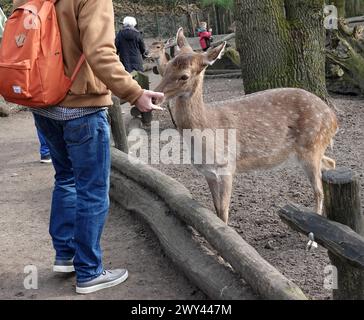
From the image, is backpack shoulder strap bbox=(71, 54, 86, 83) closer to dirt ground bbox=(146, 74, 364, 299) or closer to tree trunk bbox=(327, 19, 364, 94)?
dirt ground bbox=(146, 74, 364, 299)

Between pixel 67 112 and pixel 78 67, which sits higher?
pixel 78 67

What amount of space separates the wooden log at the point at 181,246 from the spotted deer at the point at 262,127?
41cm

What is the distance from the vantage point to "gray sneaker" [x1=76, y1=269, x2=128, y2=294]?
3629 mm

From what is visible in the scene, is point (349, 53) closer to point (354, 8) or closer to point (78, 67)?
point (78, 67)

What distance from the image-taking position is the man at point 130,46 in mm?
10336

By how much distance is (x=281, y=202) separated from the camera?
16.6 feet

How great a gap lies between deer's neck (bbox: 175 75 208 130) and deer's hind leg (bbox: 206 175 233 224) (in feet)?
1.26

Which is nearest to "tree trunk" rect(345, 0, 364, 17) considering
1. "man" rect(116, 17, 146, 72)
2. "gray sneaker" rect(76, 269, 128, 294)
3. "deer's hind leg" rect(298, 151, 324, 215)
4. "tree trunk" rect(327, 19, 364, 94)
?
"tree trunk" rect(327, 19, 364, 94)

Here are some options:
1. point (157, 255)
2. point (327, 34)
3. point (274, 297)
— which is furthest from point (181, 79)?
point (327, 34)

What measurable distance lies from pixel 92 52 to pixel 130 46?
7.42m

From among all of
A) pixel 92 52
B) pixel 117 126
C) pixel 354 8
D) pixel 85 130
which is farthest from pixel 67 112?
pixel 354 8

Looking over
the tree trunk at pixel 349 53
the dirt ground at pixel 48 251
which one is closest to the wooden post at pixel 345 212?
the dirt ground at pixel 48 251

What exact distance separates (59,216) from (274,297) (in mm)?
1435
